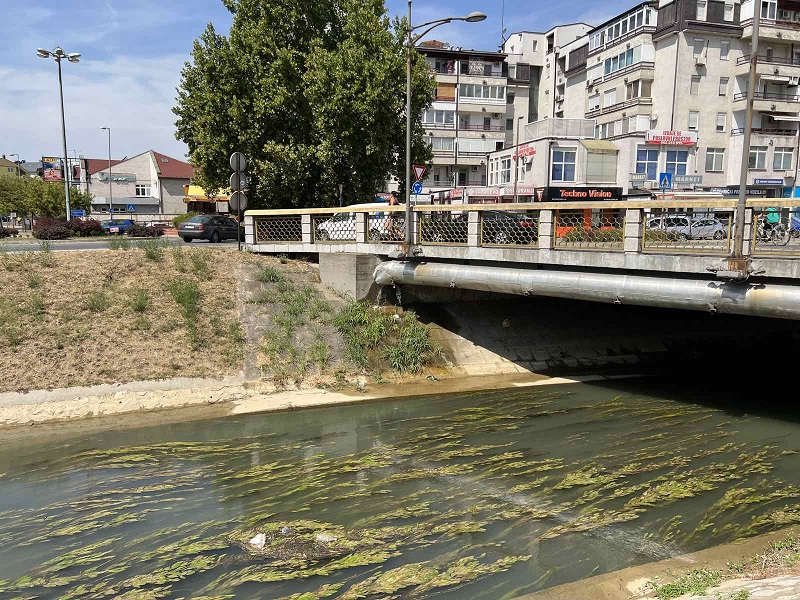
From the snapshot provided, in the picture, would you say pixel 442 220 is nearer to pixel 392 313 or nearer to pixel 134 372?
pixel 392 313

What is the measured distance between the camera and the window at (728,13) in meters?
42.0

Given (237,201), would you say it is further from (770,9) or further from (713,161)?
(770,9)

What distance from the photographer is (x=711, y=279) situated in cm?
1048

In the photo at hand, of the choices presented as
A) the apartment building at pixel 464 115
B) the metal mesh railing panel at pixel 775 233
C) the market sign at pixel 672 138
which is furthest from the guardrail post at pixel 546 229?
the apartment building at pixel 464 115

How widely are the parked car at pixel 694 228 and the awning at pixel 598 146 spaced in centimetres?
3252

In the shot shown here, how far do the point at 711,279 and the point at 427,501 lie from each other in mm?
6812

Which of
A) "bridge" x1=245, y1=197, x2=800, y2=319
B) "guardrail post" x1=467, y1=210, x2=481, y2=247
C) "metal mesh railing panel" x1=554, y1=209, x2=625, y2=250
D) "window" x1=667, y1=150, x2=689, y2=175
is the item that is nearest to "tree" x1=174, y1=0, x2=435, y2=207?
"bridge" x1=245, y1=197, x2=800, y2=319

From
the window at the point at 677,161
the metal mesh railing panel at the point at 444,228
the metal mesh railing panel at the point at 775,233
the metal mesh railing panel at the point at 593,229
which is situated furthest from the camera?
the window at the point at 677,161

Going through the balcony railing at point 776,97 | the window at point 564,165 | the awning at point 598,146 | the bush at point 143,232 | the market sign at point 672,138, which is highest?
the balcony railing at point 776,97

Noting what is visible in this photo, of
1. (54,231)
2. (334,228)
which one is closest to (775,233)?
(334,228)

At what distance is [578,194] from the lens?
127 feet

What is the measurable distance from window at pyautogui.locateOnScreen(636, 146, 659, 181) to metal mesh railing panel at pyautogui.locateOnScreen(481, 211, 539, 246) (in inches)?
1254

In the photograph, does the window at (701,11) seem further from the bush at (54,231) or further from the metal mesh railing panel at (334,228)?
the bush at (54,231)

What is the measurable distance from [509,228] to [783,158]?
133 ft
